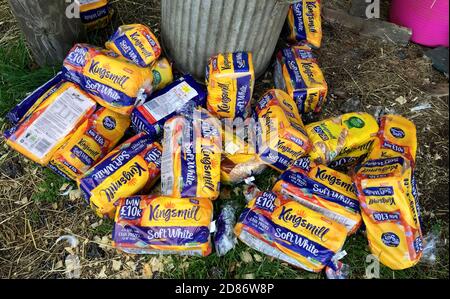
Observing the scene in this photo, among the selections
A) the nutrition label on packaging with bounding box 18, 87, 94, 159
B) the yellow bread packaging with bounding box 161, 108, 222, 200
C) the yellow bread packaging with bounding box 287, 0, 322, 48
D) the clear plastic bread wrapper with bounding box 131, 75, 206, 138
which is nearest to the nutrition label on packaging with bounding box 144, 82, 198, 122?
the clear plastic bread wrapper with bounding box 131, 75, 206, 138

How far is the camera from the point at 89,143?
233cm

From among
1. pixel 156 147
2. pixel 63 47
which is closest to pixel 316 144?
pixel 156 147

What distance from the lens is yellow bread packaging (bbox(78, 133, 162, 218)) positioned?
216 centimetres

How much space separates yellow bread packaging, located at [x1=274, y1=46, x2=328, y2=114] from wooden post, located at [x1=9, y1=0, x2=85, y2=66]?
4.30 feet

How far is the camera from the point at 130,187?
2209 mm

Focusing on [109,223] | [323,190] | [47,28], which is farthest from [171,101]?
[323,190]

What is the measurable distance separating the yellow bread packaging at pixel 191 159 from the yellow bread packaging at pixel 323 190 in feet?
1.21

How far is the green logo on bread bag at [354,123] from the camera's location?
7.91ft

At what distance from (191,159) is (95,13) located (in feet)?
4.34

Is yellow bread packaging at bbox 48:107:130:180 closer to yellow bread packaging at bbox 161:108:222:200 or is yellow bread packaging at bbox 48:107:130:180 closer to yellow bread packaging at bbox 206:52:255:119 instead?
yellow bread packaging at bbox 161:108:222:200

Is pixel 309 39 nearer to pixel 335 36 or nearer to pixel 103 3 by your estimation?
pixel 335 36

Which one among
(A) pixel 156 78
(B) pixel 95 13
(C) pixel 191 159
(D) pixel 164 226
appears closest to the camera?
(D) pixel 164 226

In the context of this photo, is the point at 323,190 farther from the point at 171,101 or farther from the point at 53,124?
the point at 53,124

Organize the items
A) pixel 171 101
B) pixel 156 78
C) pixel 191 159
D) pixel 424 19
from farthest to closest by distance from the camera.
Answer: pixel 424 19
pixel 156 78
pixel 171 101
pixel 191 159
